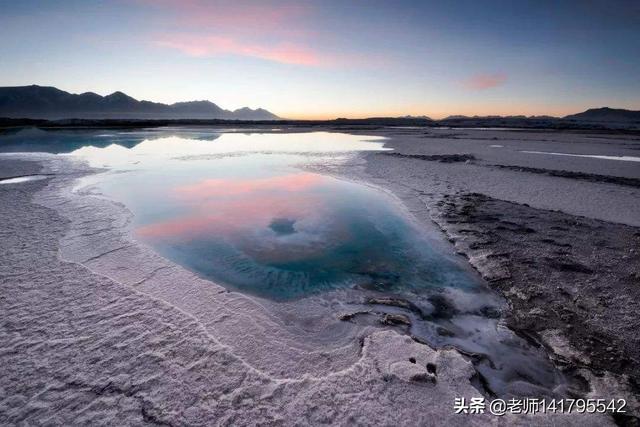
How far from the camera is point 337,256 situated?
629 centimetres

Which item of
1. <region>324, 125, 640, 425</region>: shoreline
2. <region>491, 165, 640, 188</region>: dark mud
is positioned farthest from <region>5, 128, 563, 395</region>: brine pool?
<region>491, 165, 640, 188</region>: dark mud

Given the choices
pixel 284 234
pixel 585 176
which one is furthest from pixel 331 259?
pixel 585 176

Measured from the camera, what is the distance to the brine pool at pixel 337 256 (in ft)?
13.0

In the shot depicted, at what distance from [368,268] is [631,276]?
4.15m

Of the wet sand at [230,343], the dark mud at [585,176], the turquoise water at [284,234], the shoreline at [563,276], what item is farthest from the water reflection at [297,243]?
the dark mud at [585,176]

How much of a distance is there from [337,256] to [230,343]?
3.05m

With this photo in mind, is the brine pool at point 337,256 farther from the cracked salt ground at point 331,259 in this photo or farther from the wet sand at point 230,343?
the wet sand at point 230,343

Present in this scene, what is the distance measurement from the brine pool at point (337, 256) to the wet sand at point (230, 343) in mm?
348

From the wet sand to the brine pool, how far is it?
1.14 feet

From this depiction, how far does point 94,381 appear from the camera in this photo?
3049mm

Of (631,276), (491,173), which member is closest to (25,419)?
(631,276)

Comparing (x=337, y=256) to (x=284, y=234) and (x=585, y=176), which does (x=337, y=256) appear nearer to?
(x=284, y=234)

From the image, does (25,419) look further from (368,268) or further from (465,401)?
(368,268)

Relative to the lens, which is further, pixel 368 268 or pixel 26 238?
pixel 26 238
